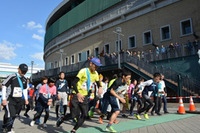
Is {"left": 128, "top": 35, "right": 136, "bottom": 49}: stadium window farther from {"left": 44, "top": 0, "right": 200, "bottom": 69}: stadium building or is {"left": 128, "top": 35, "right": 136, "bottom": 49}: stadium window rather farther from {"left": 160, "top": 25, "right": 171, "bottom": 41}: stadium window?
{"left": 160, "top": 25, "right": 171, "bottom": 41}: stadium window

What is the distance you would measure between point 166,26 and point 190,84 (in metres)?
8.87

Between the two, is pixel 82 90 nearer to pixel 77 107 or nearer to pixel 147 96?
pixel 77 107

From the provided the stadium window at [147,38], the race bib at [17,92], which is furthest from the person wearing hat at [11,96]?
the stadium window at [147,38]

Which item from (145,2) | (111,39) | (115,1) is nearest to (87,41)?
(111,39)

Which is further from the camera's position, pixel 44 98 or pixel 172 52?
pixel 172 52

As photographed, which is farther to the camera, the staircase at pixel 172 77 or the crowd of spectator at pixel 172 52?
the crowd of spectator at pixel 172 52

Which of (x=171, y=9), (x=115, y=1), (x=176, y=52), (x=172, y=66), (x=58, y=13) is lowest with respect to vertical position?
(x=172, y=66)

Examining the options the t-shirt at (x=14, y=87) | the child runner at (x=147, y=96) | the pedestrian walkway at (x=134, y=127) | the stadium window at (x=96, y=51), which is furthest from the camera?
the stadium window at (x=96, y=51)

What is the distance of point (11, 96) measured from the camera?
5086mm

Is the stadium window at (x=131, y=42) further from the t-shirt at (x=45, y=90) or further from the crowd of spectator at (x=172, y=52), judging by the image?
the t-shirt at (x=45, y=90)

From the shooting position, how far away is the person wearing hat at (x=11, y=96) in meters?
4.98

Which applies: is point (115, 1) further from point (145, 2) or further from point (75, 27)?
point (75, 27)

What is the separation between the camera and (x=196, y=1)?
59.5ft

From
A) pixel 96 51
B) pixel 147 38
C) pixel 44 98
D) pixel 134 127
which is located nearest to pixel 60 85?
→ pixel 44 98
